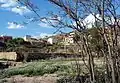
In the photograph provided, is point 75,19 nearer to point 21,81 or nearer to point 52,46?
point 52,46

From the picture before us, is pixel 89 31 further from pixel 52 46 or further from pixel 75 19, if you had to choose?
pixel 52 46

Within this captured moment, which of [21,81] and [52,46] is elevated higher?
[52,46]

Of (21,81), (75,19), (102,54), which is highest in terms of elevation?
(75,19)

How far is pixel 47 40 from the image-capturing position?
10.6 m

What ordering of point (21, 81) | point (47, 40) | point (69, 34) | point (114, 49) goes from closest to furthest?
point (114, 49)
point (69, 34)
point (47, 40)
point (21, 81)

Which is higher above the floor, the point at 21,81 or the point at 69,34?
the point at 69,34

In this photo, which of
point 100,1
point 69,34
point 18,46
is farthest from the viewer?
point 18,46

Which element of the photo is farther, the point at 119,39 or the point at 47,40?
the point at 47,40

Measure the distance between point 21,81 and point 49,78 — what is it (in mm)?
1307

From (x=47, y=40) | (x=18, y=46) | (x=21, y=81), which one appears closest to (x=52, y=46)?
(x=47, y=40)

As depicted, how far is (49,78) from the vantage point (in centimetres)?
1614

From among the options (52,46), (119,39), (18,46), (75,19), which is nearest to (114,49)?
(119,39)

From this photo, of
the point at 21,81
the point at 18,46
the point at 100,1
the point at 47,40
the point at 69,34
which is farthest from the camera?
the point at 21,81

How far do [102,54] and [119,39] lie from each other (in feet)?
2.81
